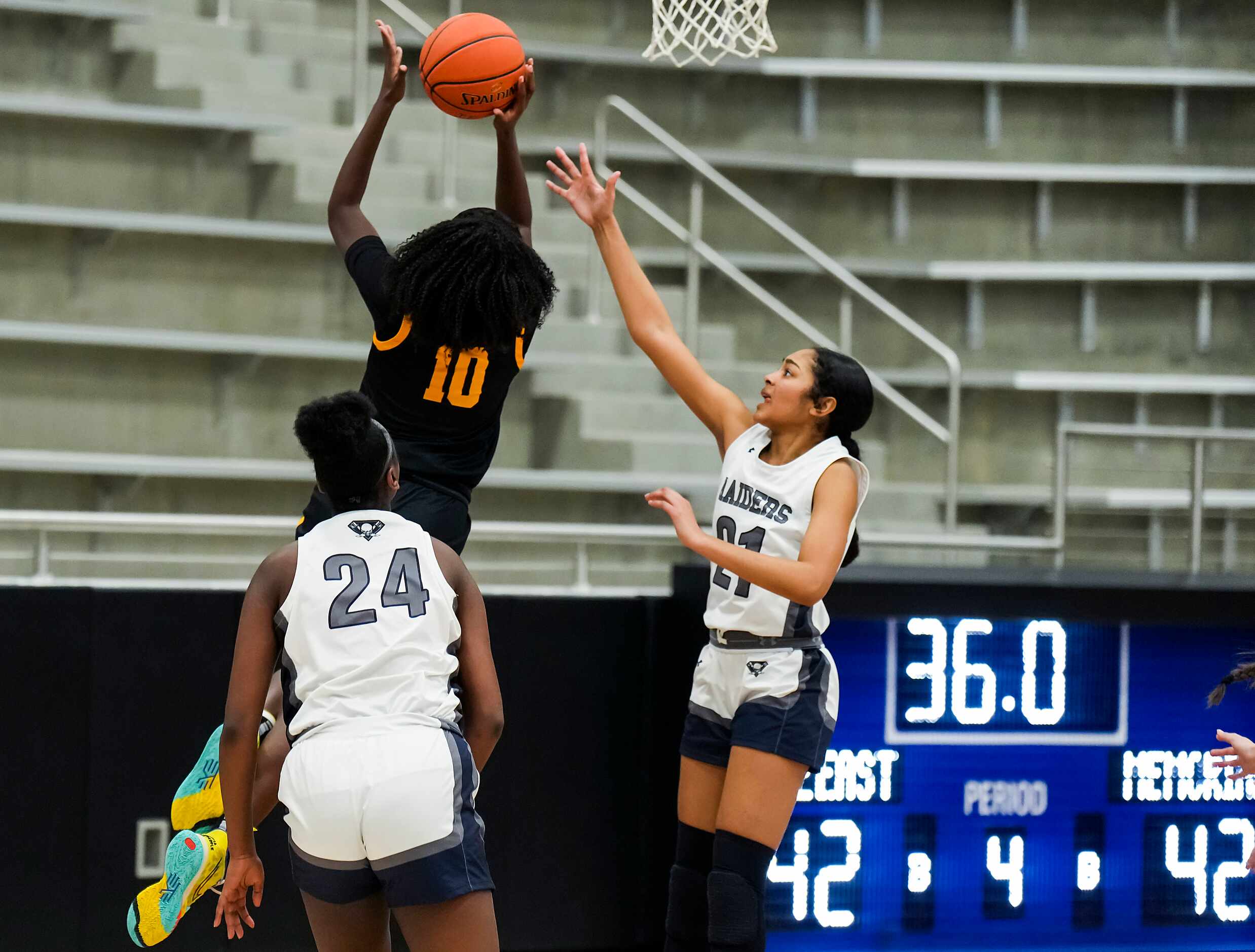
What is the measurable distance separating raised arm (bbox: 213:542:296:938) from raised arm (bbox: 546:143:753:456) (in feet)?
4.62

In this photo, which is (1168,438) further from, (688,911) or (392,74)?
(392,74)

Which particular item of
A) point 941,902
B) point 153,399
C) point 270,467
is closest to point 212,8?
point 153,399

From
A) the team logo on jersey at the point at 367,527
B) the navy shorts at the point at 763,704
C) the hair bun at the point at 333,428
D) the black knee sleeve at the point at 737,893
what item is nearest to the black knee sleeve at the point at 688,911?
the black knee sleeve at the point at 737,893

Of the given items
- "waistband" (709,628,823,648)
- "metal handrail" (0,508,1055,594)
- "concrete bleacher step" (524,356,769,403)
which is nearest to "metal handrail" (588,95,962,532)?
"concrete bleacher step" (524,356,769,403)

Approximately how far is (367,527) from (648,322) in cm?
136

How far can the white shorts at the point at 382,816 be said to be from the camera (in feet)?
8.89

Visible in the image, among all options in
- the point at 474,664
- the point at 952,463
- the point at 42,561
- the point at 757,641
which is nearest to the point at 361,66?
the point at 952,463

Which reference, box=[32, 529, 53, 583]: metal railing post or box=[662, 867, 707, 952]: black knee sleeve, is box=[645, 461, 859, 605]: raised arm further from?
box=[32, 529, 53, 583]: metal railing post

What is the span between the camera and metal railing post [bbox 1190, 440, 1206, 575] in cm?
531

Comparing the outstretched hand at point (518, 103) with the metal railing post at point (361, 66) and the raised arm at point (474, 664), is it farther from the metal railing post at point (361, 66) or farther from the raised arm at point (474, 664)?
the metal railing post at point (361, 66)

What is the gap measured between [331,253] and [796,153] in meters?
3.17

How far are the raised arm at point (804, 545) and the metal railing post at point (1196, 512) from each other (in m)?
2.05

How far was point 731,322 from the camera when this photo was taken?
29.5 ft

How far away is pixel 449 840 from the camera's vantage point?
275 cm
